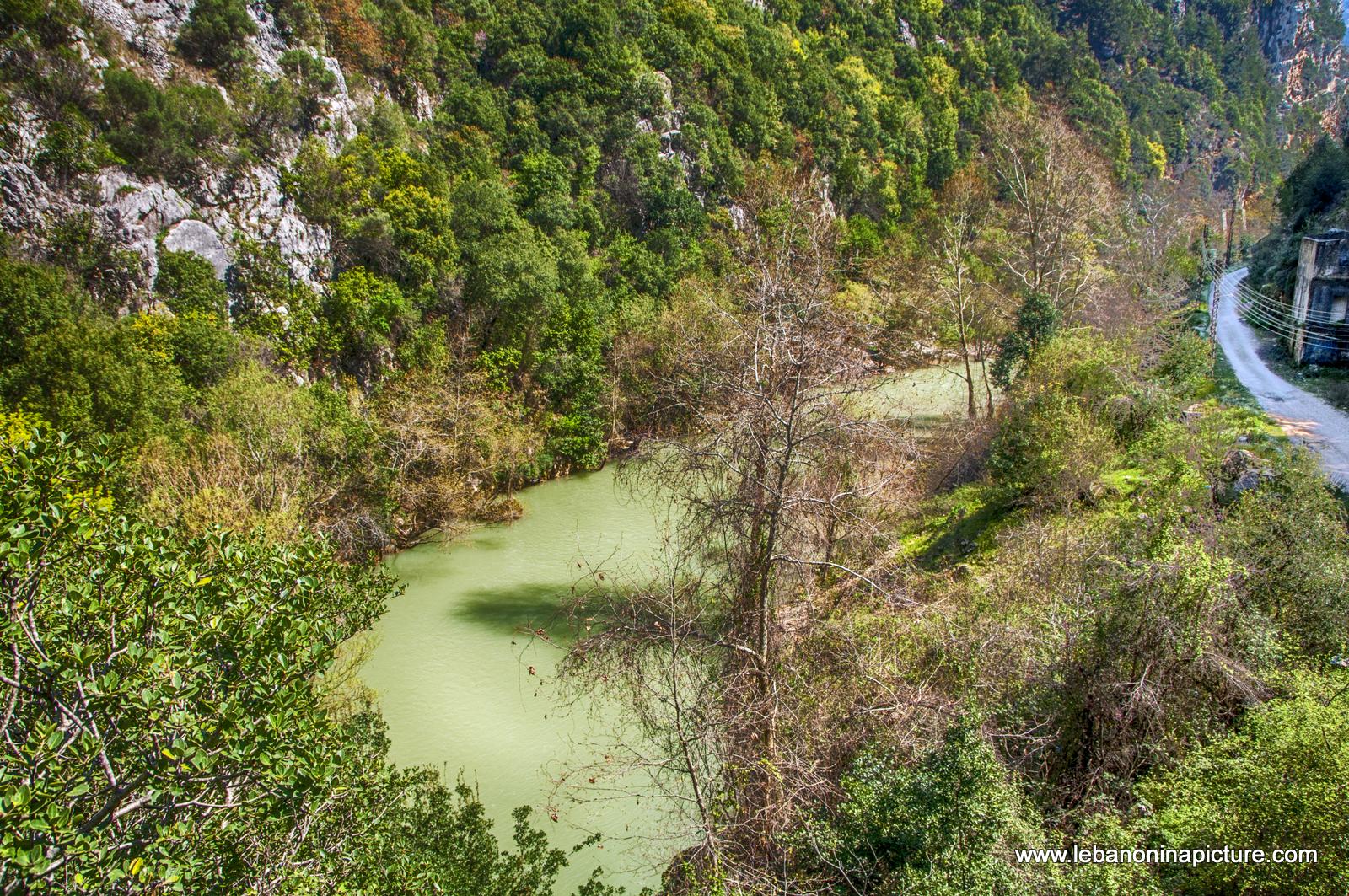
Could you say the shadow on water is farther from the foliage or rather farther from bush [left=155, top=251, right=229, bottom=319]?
the foliage

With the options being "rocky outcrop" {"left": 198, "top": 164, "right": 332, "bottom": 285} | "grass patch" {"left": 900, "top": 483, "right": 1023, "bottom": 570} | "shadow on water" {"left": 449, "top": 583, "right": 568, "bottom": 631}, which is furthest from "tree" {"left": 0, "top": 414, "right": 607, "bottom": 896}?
"rocky outcrop" {"left": 198, "top": 164, "right": 332, "bottom": 285}

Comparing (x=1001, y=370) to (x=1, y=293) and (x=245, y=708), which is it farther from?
(x=1, y=293)

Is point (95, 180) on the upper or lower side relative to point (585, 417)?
upper

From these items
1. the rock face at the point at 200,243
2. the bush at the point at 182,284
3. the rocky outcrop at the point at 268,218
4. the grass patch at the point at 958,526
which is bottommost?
the grass patch at the point at 958,526

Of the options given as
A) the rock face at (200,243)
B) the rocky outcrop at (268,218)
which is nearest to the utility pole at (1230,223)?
the rocky outcrop at (268,218)

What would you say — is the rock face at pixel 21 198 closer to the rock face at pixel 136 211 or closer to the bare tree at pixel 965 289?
the rock face at pixel 136 211

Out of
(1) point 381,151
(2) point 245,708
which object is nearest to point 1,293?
(1) point 381,151

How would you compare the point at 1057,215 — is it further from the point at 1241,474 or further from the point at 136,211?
the point at 136,211
